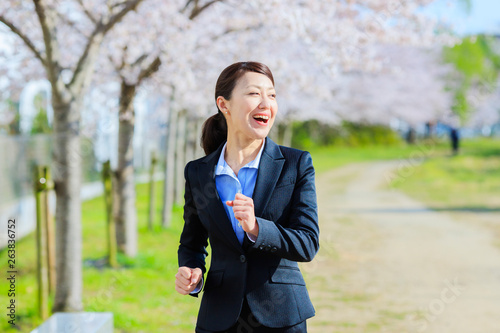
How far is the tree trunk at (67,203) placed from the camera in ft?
16.8

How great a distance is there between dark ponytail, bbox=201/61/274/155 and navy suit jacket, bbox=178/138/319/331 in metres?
0.24

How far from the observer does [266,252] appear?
2.20 metres

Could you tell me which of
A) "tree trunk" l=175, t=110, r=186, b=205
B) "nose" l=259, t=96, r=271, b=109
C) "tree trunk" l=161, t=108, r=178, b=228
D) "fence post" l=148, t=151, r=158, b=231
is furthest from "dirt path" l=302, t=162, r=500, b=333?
"nose" l=259, t=96, r=271, b=109

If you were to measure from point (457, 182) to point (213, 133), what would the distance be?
18.9 meters

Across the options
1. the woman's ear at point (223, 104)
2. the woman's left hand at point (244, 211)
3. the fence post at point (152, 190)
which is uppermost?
the woman's ear at point (223, 104)

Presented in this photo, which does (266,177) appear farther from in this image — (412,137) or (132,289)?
(412,137)

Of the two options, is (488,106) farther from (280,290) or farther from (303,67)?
(280,290)

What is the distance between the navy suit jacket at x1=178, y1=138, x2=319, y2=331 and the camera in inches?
85.4

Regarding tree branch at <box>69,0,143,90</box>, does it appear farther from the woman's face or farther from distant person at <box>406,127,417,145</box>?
distant person at <box>406,127,417,145</box>

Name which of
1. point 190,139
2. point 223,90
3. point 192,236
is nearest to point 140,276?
point 192,236

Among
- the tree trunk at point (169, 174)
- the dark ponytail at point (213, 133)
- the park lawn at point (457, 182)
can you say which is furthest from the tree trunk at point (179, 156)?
the dark ponytail at point (213, 133)

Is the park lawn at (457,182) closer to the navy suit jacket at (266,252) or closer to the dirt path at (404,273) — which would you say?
the dirt path at (404,273)

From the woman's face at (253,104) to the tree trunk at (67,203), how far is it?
3.29m

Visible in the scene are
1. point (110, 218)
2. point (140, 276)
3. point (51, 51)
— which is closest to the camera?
point (51, 51)
